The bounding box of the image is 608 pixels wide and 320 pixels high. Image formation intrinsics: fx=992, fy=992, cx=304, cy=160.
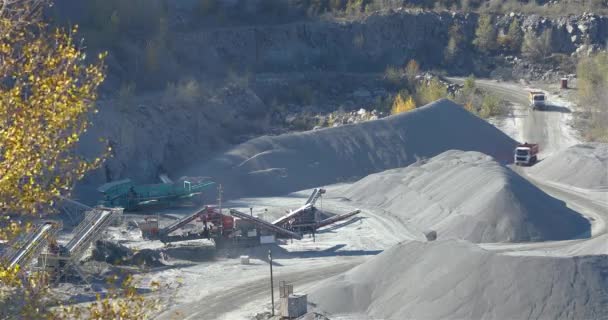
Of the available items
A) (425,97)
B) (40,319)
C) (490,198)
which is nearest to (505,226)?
(490,198)

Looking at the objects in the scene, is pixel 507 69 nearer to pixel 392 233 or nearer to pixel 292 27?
pixel 292 27

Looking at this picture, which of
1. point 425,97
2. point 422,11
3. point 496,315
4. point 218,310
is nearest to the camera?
point 496,315

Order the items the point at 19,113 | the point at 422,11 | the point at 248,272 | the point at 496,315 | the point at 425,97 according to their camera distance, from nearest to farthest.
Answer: the point at 19,113, the point at 496,315, the point at 248,272, the point at 425,97, the point at 422,11

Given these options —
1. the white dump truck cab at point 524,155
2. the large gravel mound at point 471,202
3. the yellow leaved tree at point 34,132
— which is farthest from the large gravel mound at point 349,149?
the yellow leaved tree at point 34,132

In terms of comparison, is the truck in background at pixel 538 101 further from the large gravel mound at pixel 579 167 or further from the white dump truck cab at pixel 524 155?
the large gravel mound at pixel 579 167

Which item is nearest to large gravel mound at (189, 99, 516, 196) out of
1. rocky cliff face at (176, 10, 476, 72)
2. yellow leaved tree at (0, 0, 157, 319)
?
rocky cliff face at (176, 10, 476, 72)

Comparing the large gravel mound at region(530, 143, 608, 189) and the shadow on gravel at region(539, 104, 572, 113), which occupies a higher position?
the shadow on gravel at region(539, 104, 572, 113)

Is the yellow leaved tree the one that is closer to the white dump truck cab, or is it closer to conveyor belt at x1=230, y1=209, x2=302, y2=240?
conveyor belt at x1=230, y1=209, x2=302, y2=240
